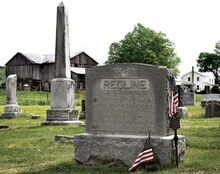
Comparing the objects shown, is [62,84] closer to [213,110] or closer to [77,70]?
[213,110]

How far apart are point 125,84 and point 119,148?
46.5 inches

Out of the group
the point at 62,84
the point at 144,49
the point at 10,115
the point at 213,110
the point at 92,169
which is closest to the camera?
the point at 92,169

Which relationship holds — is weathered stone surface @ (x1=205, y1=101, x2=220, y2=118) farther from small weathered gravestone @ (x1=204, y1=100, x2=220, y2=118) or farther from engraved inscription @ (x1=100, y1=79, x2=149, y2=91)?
engraved inscription @ (x1=100, y1=79, x2=149, y2=91)

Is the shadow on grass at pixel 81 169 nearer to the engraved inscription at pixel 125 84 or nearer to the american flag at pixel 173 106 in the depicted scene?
the american flag at pixel 173 106

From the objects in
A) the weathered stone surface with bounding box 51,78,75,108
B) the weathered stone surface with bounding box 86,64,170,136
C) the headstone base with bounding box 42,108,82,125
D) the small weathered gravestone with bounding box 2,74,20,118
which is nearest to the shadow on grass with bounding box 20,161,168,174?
the weathered stone surface with bounding box 86,64,170,136

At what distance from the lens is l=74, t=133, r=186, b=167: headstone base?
8.61 m

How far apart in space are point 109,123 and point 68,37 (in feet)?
34.3

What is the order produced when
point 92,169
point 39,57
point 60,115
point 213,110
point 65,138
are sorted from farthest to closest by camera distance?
point 39,57, point 213,110, point 60,115, point 65,138, point 92,169

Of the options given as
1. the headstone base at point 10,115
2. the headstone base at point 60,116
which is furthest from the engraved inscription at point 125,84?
the headstone base at point 10,115

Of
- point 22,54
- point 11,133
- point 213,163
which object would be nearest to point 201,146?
point 213,163

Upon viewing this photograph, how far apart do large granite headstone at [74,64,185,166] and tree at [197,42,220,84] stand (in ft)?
362

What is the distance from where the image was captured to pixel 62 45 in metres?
18.8

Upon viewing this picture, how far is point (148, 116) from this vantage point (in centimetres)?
887

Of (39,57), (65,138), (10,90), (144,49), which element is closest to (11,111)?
(10,90)
